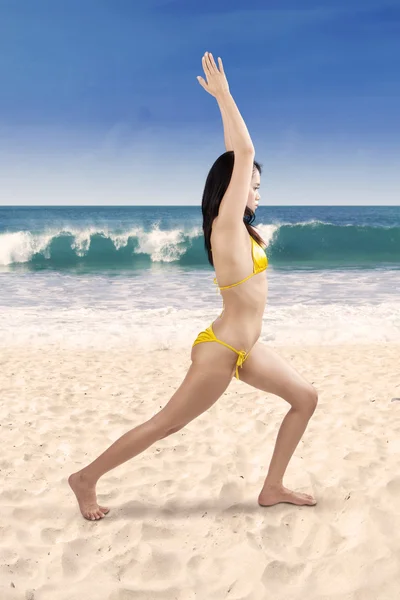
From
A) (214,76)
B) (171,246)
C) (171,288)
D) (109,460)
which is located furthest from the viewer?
(171,246)

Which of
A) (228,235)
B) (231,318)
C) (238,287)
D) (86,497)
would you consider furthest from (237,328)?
(86,497)

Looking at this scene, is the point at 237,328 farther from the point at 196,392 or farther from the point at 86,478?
the point at 86,478

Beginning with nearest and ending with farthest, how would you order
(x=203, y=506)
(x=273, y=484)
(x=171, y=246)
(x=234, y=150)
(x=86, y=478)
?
(x=234, y=150)
(x=86, y=478)
(x=273, y=484)
(x=203, y=506)
(x=171, y=246)

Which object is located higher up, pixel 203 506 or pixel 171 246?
pixel 171 246

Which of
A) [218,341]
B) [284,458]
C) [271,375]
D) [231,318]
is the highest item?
[231,318]

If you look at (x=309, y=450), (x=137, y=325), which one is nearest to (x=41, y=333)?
(x=137, y=325)

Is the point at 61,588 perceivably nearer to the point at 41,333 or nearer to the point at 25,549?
Result: the point at 25,549

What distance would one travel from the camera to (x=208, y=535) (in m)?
3.03

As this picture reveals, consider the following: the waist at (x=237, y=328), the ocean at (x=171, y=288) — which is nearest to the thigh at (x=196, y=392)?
the waist at (x=237, y=328)

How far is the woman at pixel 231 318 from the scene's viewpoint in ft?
8.33

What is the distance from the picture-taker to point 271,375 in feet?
9.48

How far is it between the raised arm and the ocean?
19.1 feet

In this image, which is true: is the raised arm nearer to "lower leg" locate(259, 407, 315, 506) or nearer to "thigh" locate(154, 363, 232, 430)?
"thigh" locate(154, 363, 232, 430)

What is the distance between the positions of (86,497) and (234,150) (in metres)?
1.91
